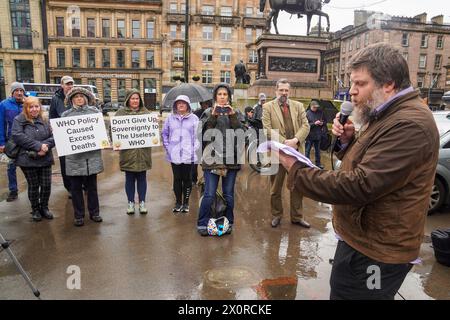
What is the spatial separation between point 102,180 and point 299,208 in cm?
477

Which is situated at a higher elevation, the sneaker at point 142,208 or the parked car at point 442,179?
the parked car at point 442,179

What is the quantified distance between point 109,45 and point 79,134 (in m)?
54.7

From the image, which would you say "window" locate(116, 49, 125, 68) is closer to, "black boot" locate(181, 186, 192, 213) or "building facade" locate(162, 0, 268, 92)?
"building facade" locate(162, 0, 268, 92)

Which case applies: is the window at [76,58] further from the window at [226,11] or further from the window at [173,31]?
the window at [226,11]

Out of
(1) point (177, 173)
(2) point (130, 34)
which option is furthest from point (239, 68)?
(2) point (130, 34)

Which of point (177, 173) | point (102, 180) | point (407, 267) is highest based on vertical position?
point (407, 267)

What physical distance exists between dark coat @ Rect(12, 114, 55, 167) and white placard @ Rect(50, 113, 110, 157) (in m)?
0.38

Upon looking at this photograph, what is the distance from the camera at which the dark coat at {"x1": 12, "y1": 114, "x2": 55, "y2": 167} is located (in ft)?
16.9

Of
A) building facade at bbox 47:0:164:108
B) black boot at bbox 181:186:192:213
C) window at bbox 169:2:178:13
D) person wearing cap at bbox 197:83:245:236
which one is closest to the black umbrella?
black boot at bbox 181:186:192:213

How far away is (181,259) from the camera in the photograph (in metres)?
4.12

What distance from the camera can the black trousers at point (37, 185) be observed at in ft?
17.4

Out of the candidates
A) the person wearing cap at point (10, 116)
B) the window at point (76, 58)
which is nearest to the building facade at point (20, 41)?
the window at point (76, 58)

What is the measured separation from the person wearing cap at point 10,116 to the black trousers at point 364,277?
20.0 feet
